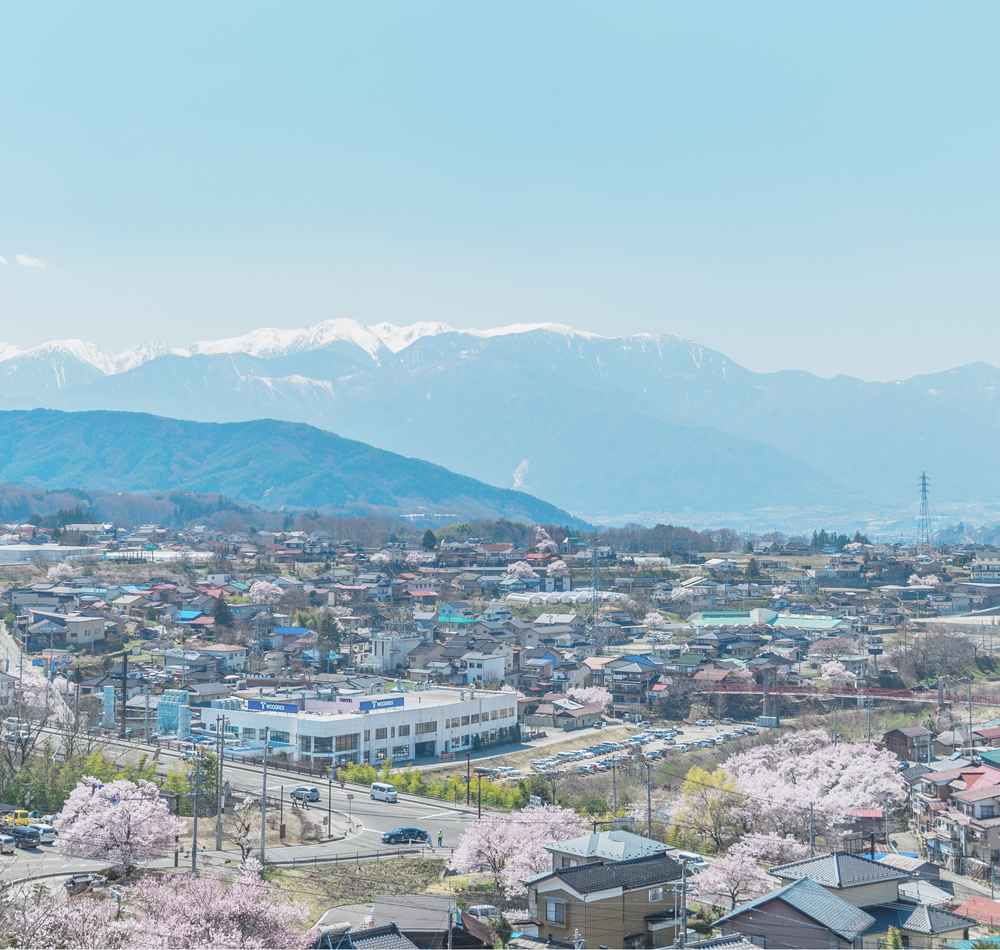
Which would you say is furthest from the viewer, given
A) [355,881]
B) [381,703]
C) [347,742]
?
[381,703]

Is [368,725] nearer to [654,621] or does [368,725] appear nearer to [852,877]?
[852,877]

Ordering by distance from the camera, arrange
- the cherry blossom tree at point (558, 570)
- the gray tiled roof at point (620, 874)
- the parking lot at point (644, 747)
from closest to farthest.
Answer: the gray tiled roof at point (620, 874) → the parking lot at point (644, 747) → the cherry blossom tree at point (558, 570)

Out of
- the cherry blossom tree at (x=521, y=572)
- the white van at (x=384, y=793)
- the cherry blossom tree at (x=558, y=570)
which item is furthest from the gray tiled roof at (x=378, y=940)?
the cherry blossom tree at (x=558, y=570)

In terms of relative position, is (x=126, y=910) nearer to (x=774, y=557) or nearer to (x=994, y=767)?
(x=994, y=767)

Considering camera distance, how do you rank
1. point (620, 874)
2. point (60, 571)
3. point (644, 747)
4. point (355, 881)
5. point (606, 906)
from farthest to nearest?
point (60, 571), point (644, 747), point (355, 881), point (620, 874), point (606, 906)

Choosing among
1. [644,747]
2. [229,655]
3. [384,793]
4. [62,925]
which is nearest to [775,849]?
[384,793]

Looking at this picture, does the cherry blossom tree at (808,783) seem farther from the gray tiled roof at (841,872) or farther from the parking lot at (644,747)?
the gray tiled roof at (841,872)
